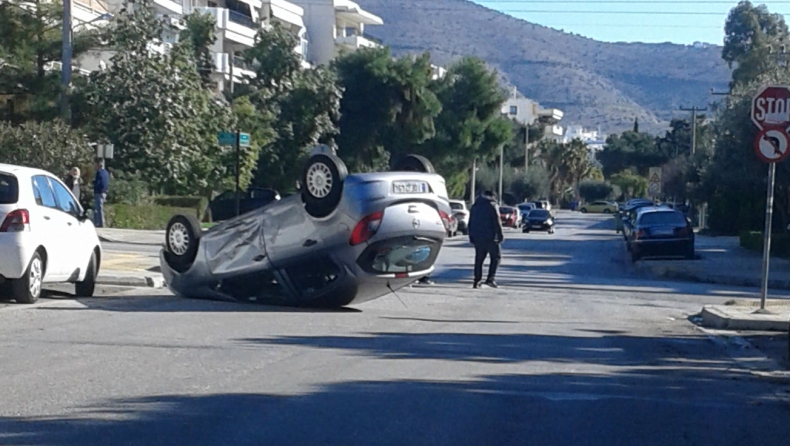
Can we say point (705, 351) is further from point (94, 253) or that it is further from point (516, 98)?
point (516, 98)

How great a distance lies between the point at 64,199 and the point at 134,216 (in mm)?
22399

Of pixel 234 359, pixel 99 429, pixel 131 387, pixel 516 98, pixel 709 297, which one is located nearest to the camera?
pixel 99 429

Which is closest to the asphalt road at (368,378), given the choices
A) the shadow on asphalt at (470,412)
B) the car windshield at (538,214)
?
the shadow on asphalt at (470,412)

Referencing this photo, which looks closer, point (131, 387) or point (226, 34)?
point (131, 387)

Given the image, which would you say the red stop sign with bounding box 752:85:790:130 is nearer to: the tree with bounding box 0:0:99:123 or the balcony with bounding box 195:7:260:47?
the tree with bounding box 0:0:99:123

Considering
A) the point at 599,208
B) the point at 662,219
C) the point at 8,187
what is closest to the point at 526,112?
the point at 599,208

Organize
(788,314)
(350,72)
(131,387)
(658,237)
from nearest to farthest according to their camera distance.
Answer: (131,387), (788,314), (658,237), (350,72)

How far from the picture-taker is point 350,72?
2608 inches

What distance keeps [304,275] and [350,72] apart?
51.2m

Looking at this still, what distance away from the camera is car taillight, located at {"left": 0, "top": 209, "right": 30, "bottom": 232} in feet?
48.3

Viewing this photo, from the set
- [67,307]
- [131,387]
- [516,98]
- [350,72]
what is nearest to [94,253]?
[67,307]

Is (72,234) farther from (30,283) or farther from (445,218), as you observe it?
(445,218)

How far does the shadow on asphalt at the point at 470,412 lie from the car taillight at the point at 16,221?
417cm

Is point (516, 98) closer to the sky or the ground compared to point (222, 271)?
closer to the sky
